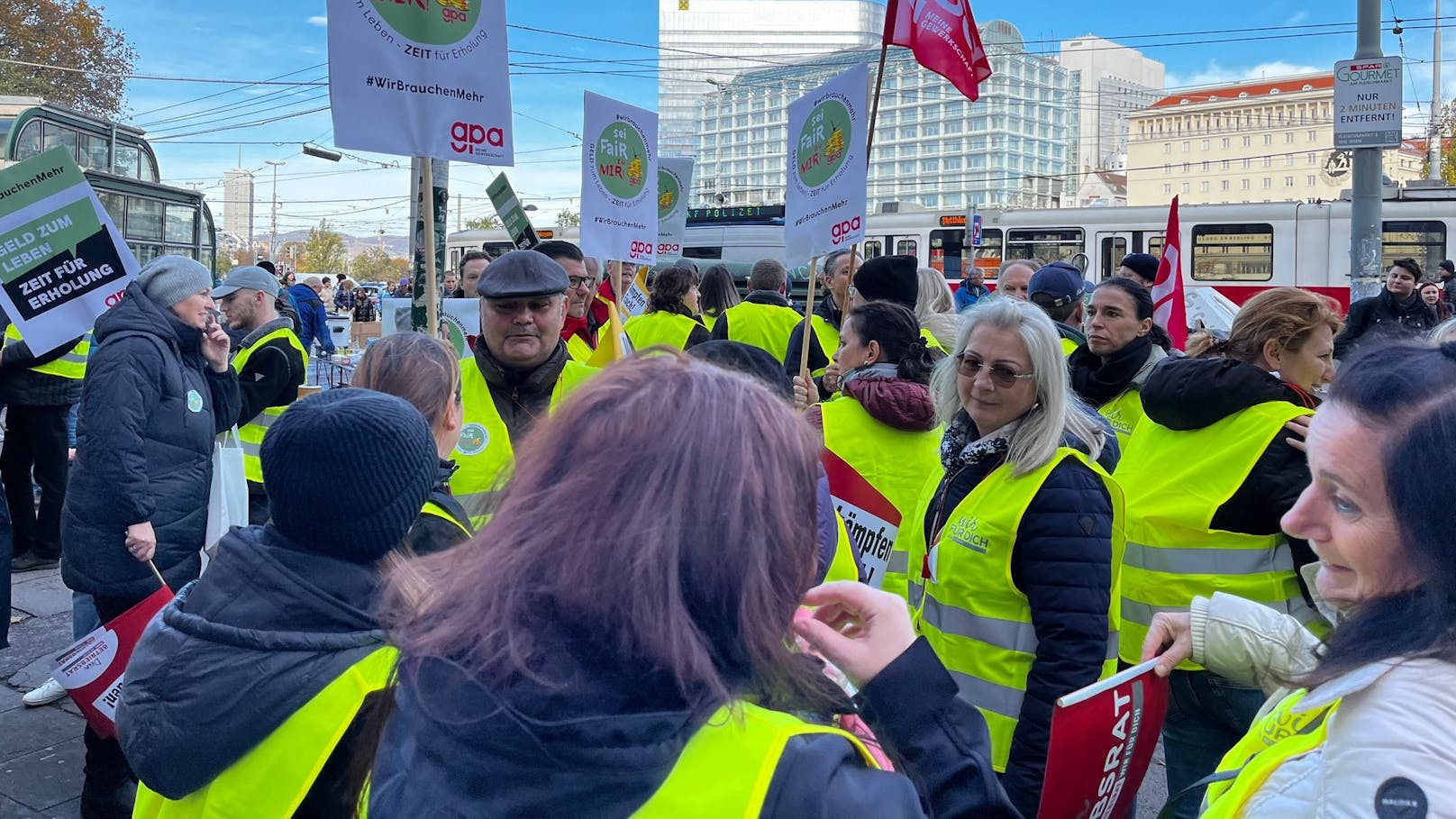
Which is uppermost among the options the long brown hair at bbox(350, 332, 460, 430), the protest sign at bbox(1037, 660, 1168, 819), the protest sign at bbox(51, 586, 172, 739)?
the long brown hair at bbox(350, 332, 460, 430)

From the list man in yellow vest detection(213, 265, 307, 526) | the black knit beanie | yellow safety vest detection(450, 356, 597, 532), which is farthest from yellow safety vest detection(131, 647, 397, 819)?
man in yellow vest detection(213, 265, 307, 526)

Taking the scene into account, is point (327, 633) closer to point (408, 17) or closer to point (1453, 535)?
point (1453, 535)

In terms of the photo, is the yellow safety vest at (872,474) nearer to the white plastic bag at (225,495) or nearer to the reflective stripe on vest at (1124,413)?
the reflective stripe on vest at (1124,413)

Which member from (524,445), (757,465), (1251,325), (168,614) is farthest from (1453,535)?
(1251,325)

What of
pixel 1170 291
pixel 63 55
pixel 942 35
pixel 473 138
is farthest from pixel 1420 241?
pixel 63 55

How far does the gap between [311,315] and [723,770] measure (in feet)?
47.3

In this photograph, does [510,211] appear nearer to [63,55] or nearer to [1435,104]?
[63,55]

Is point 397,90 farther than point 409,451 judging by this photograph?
Yes

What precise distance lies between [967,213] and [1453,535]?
69.0ft

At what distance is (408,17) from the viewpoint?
402 cm

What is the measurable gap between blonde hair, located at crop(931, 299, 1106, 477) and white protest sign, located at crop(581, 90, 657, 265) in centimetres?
303

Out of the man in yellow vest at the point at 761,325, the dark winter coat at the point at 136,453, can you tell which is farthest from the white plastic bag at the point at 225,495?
the man in yellow vest at the point at 761,325

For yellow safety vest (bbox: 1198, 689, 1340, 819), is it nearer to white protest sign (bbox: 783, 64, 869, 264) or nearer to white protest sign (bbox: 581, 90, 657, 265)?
white protest sign (bbox: 783, 64, 869, 264)

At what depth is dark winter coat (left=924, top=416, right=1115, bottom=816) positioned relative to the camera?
8.01 feet
